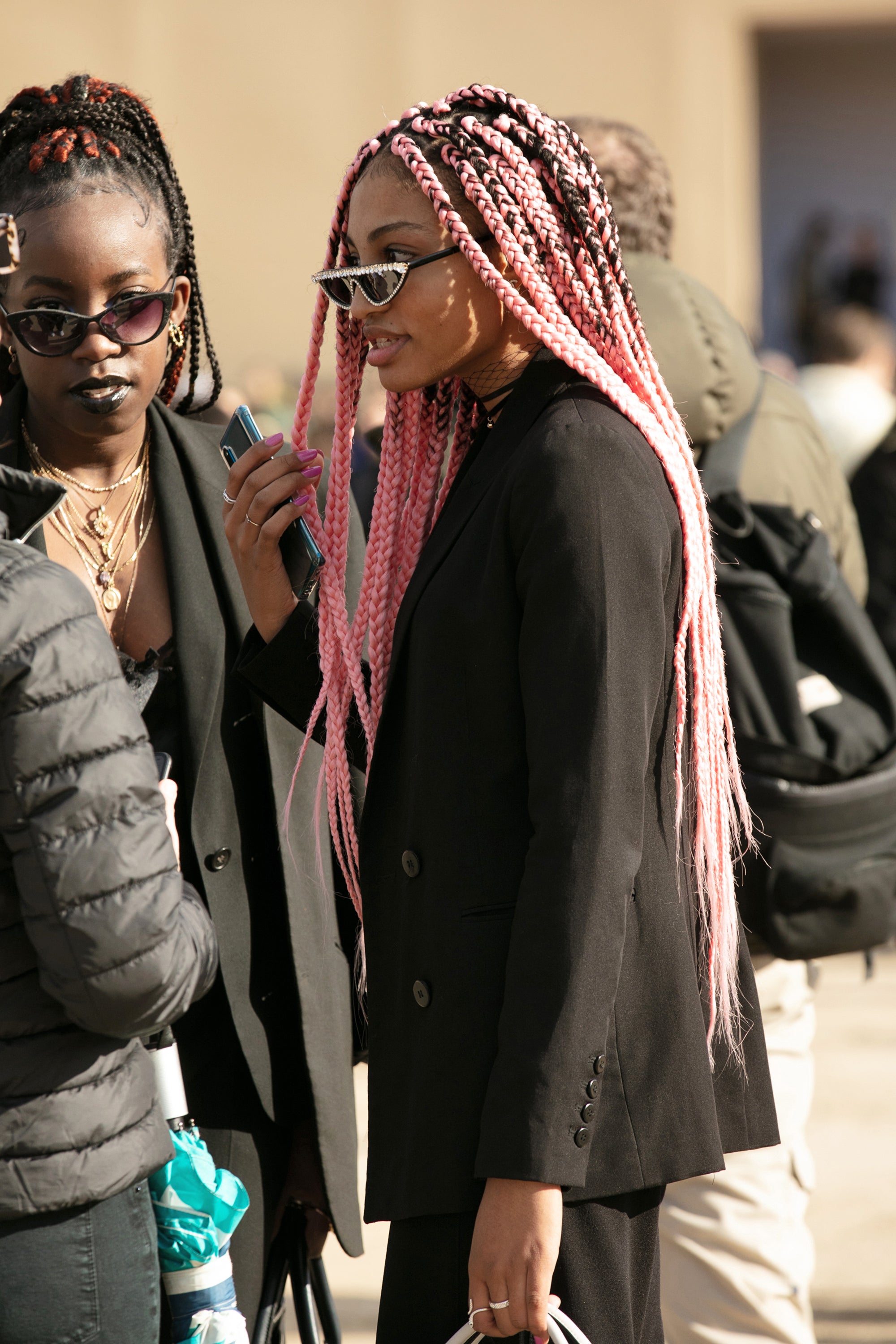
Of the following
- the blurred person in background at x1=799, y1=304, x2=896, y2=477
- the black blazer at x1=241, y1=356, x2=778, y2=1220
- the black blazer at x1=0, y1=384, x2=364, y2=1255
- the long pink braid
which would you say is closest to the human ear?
the black blazer at x1=0, y1=384, x2=364, y2=1255

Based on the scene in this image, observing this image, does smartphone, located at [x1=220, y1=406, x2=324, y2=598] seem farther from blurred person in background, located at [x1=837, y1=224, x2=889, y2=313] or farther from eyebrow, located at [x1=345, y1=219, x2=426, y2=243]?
blurred person in background, located at [x1=837, y1=224, x2=889, y2=313]

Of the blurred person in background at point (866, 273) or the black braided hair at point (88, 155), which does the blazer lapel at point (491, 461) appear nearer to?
the black braided hair at point (88, 155)

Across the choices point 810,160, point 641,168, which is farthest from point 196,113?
point 641,168

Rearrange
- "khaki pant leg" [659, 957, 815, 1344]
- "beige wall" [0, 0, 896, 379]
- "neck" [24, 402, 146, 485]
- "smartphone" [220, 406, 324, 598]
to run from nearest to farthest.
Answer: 1. "smartphone" [220, 406, 324, 598]
2. "neck" [24, 402, 146, 485]
3. "khaki pant leg" [659, 957, 815, 1344]
4. "beige wall" [0, 0, 896, 379]

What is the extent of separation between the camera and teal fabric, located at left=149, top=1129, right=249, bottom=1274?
1.84m

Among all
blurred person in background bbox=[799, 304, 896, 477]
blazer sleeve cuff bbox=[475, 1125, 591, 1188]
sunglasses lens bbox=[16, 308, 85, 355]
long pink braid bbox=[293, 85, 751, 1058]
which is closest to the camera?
blazer sleeve cuff bbox=[475, 1125, 591, 1188]

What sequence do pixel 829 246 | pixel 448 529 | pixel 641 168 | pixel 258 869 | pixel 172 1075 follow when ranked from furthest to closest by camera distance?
pixel 829 246
pixel 641 168
pixel 258 869
pixel 172 1075
pixel 448 529

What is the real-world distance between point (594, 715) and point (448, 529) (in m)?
0.34

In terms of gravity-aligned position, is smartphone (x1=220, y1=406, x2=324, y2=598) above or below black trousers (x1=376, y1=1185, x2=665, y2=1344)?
above

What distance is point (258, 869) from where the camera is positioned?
229cm

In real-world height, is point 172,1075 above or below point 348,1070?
above

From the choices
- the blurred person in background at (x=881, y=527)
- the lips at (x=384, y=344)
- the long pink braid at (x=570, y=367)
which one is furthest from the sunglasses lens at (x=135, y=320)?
the blurred person in background at (x=881, y=527)

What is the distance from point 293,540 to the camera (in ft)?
6.63

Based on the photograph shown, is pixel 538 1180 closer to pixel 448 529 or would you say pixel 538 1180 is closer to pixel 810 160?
pixel 448 529
